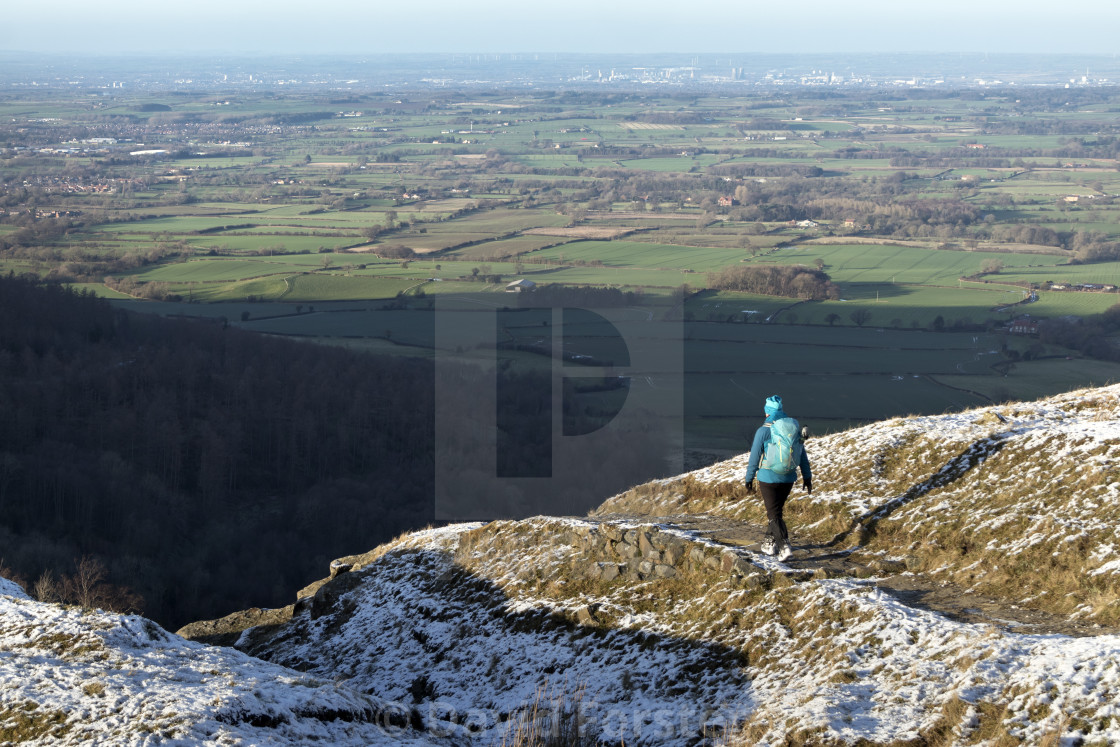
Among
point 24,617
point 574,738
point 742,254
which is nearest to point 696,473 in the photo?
point 574,738

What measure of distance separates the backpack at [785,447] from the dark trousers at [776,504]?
264mm

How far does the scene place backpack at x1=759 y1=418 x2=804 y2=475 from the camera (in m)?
11.5

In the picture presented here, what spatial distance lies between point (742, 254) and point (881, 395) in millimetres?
52017

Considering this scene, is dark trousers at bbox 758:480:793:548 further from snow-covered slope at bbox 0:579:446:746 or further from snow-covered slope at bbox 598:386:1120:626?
snow-covered slope at bbox 0:579:446:746

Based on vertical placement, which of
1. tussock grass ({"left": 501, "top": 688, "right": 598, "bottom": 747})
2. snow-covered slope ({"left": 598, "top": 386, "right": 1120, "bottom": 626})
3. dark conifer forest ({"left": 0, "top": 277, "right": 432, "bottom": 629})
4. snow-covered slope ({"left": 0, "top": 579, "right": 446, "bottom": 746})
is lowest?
dark conifer forest ({"left": 0, "top": 277, "right": 432, "bottom": 629})

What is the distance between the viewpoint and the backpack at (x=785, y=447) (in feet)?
37.6

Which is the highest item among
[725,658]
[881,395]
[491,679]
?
[725,658]

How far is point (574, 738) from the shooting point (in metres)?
8.98

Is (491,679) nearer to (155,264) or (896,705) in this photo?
(896,705)

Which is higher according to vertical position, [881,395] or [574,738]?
[574,738]

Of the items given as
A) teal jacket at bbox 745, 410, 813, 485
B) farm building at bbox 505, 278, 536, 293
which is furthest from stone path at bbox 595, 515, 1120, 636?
farm building at bbox 505, 278, 536, 293

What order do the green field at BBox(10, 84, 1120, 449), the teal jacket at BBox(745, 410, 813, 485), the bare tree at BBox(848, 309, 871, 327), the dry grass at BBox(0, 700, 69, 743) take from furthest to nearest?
the bare tree at BBox(848, 309, 871, 327) < the green field at BBox(10, 84, 1120, 449) < the teal jacket at BBox(745, 410, 813, 485) < the dry grass at BBox(0, 700, 69, 743)

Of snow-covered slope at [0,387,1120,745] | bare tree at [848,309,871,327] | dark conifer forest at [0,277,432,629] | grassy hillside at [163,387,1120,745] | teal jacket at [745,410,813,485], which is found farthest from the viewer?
bare tree at [848,309,871,327]

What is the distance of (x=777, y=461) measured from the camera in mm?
11562
